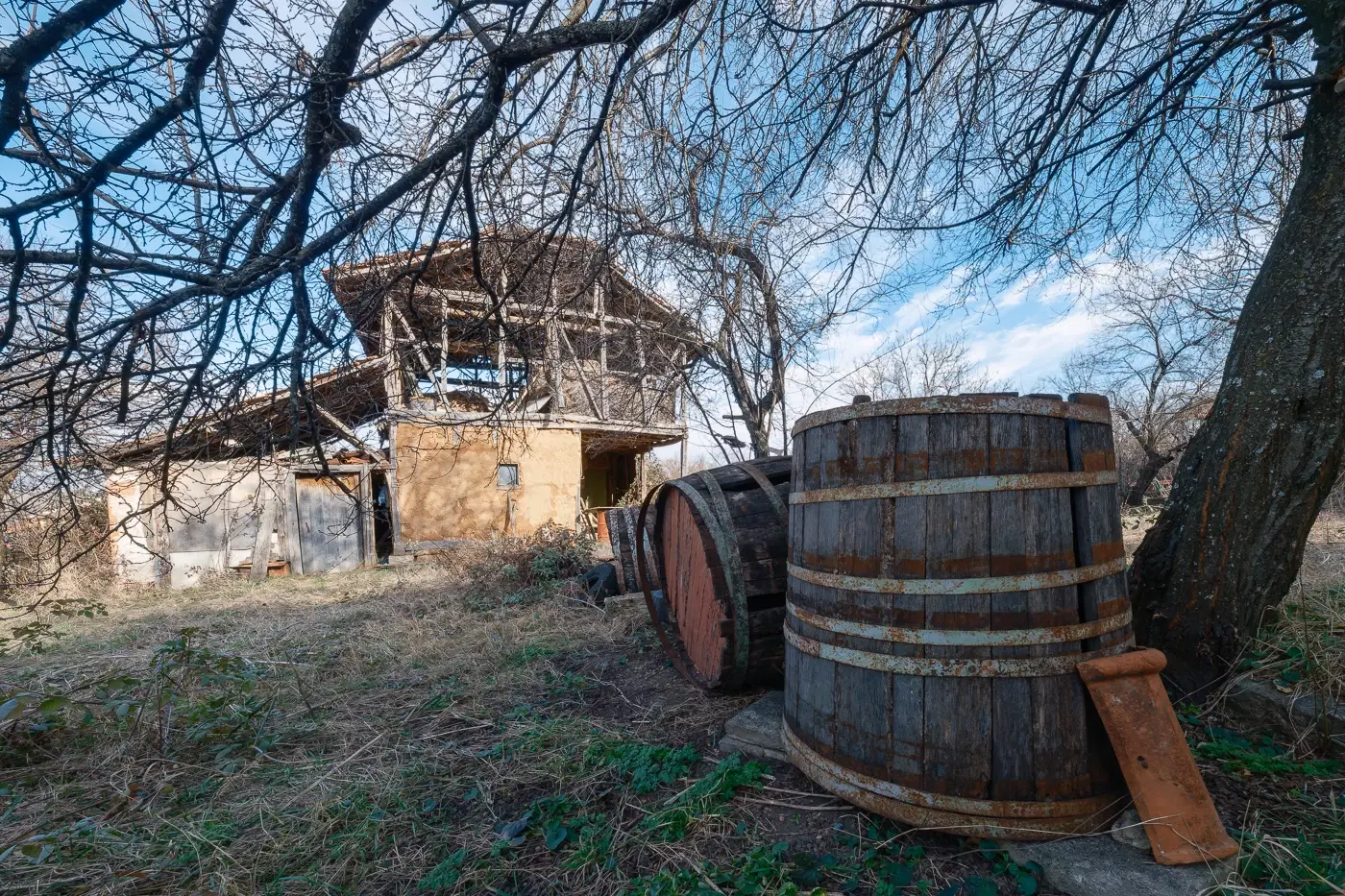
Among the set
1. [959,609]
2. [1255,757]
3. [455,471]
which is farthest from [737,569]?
[455,471]

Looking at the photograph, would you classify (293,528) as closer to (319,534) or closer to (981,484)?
(319,534)

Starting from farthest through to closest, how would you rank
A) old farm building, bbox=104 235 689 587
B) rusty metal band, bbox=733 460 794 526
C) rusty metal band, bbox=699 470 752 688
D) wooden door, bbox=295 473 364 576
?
wooden door, bbox=295 473 364 576, old farm building, bbox=104 235 689 587, rusty metal band, bbox=733 460 794 526, rusty metal band, bbox=699 470 752 688

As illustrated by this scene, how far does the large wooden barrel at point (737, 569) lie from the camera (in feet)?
9.57

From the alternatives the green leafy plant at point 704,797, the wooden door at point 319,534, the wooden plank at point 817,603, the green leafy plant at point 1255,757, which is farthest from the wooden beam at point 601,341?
the wooden door at point 319,534

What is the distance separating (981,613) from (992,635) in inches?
2.7

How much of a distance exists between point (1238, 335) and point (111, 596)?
45.1ft

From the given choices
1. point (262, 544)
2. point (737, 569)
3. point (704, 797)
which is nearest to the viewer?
point (704, 797)

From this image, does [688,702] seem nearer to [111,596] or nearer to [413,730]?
[413,730]

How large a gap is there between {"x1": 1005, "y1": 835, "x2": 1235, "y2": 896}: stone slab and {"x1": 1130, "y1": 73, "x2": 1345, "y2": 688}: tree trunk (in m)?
1.22

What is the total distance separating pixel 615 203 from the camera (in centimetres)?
366

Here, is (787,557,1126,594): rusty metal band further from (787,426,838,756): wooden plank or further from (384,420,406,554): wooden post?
(384,420,406,554): wooden post

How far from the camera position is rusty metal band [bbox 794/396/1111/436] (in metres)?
1.83

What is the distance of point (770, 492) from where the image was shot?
3164mm

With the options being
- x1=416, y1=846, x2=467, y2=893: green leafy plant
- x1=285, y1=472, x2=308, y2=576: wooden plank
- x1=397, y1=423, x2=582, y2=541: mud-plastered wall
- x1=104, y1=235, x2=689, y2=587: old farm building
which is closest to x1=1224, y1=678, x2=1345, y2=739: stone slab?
x1=416, y1=846, x2=467, y2=893: green leafy plant
